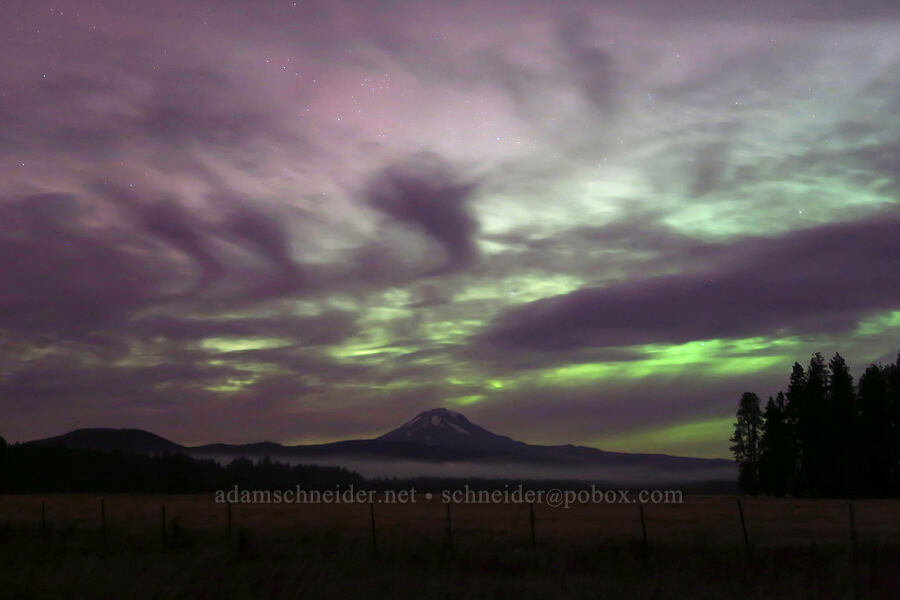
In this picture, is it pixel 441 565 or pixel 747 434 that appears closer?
pixel 441 565

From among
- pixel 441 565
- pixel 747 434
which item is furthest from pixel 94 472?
pixel 441 565

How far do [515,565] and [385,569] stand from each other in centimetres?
420

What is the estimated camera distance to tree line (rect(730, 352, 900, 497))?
82.7 meters

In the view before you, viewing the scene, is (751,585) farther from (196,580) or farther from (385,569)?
(196,580)

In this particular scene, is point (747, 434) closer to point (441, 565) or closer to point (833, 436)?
point (833, 436)

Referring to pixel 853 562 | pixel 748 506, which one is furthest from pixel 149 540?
pixel 748 506

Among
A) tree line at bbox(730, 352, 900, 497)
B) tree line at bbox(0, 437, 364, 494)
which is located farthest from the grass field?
tree line at bbox(0, 437, 364, 494)

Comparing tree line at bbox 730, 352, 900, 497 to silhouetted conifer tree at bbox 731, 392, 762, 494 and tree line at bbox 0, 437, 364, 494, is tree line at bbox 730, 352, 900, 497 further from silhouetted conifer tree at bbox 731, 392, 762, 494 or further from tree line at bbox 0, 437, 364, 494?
tree line at bbox 0, 437, 364, 494

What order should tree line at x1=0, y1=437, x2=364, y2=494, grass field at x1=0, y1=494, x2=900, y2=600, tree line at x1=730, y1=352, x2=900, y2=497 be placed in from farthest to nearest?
tree line at x1=0, y1=437, x2=364, y2=494 < tree line at x1=730, y1=352, x2=900, y2=497 < grass field at x1=0, y1=494, x2=900, y2=600

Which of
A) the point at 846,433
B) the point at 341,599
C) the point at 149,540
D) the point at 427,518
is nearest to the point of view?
the point at 341,599

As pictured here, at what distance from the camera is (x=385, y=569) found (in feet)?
78.2

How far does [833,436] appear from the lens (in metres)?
83.8

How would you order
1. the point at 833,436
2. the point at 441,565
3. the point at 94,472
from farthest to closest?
1. the point at 94,472
2. the point at 833,436
3. the point at 441,565

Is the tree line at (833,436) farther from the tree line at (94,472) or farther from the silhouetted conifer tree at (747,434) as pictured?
the tree line at (94,472)
